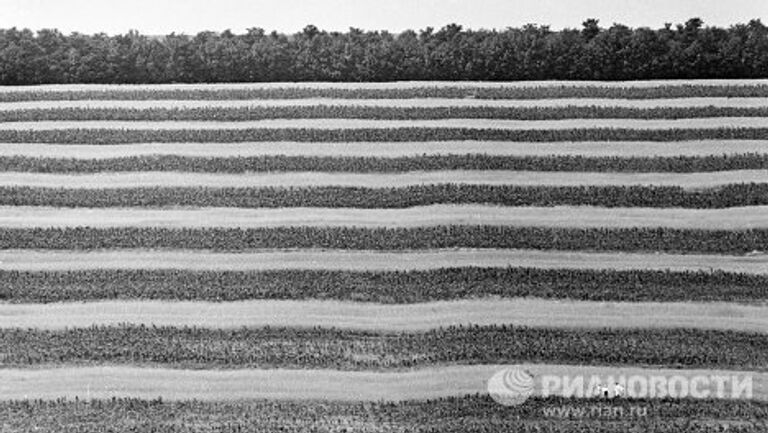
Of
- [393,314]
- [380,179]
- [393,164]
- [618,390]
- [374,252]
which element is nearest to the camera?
[618,390]

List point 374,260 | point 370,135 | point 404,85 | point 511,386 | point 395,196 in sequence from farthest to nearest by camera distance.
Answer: point 404,85 → point 370,135 → point 395,196 → point 374,260 → point 511,386

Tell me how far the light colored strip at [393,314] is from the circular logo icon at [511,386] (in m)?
1.31

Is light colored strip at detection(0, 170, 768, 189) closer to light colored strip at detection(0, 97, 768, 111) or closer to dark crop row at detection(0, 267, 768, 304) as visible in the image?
dark crop row at detection(0, 267, 768, 304)

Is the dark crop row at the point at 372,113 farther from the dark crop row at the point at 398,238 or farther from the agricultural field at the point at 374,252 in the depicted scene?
the dark crop row at the point at 398,238

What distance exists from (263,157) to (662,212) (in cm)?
842

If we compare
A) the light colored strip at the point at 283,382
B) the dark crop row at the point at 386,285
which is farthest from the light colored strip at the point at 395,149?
the light colored strip at the point at 283,382

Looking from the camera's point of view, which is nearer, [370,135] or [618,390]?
[618,390]

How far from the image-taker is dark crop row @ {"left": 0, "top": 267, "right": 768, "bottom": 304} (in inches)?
635

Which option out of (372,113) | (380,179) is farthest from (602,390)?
(372,113)

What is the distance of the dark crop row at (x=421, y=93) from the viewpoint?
2284 cm

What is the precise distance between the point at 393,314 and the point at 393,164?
16.6 feet

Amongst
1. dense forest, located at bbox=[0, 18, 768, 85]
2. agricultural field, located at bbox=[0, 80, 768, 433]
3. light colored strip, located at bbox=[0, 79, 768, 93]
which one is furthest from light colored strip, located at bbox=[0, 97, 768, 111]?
dense forest, located at bbox=[0, 18, 768, 85]

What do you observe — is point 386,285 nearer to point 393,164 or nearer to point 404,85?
point 393,164

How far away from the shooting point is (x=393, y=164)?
19938 millimetres
